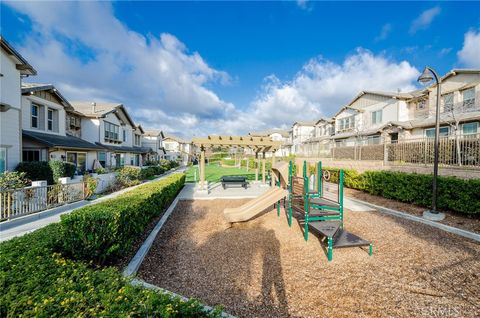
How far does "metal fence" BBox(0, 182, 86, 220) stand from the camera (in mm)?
6727

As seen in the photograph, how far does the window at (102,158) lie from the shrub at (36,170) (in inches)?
369

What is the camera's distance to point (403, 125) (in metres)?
21.8

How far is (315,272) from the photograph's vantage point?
4.10 m

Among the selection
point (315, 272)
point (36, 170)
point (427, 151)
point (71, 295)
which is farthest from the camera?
point (36, 170)

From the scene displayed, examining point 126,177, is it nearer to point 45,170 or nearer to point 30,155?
point 45,170

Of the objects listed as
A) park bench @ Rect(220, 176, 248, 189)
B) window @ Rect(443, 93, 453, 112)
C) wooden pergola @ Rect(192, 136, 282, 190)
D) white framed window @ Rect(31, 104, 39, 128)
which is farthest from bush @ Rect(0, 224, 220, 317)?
window @ Rect(443, 93, 453, 112)

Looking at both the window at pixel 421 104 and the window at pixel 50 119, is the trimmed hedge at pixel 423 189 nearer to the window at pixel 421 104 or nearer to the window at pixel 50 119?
the window at pixel 421 104

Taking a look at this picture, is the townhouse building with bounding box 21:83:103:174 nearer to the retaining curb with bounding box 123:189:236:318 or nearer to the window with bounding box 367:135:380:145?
the retaining curb with bounding box 123:189:236:318

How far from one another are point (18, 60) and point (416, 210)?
19.9 meters

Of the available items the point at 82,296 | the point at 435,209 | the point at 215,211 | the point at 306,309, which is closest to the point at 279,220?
the point at 215,211

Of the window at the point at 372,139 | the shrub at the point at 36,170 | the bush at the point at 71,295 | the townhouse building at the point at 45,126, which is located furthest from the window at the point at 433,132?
the townhouse building at the point at 45,126

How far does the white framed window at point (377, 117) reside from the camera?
27289 mm

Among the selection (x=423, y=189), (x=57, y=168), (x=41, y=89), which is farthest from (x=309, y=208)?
(x=41, y=89)

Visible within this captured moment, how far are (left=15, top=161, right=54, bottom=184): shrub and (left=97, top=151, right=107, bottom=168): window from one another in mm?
9383
